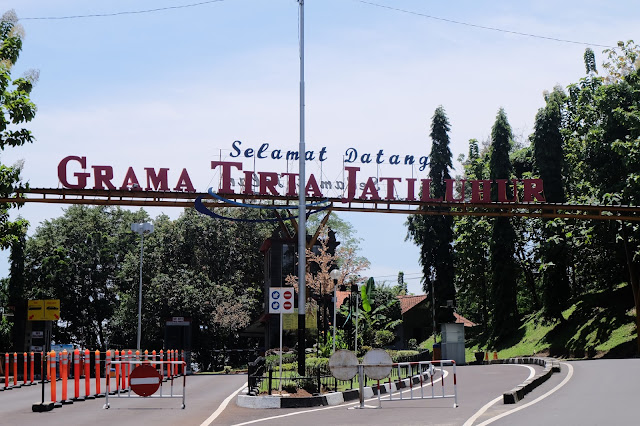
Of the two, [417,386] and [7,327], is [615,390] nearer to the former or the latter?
[417,386]

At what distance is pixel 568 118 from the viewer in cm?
6250

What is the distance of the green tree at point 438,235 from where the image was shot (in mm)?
68062

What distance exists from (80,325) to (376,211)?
40.2 metres

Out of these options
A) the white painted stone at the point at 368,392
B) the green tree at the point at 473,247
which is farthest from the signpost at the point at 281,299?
the green tree at the point at 473,247

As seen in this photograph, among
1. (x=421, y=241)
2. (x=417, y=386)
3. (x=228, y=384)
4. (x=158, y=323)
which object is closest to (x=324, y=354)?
(x=228, y=384)

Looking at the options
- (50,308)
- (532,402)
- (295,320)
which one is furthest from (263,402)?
(50,308)

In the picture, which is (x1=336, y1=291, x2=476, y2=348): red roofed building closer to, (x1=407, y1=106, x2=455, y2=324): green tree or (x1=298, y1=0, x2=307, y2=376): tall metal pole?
(x1=407, y1=106, x2=455, y2=324): green tree

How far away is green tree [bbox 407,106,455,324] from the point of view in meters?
68.1

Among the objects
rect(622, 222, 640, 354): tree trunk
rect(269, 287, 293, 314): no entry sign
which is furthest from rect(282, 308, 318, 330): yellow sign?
rect(622, 222, 640, 354): tree trunk

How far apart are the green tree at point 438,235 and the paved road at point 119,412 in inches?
1796

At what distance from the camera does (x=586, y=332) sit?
2000 inches

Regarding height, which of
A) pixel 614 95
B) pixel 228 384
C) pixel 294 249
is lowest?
pixel 228 384

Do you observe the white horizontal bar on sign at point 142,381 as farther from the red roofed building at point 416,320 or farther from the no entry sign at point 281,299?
the red roofed building at point 416,320

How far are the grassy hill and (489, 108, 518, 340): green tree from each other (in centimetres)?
171
